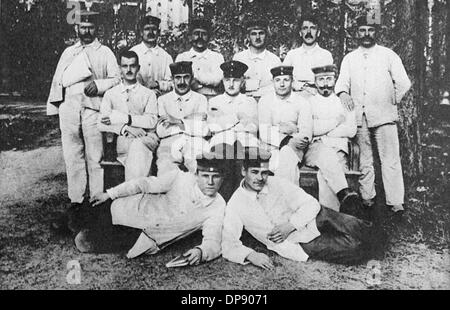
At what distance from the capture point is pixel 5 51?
4.92 meters

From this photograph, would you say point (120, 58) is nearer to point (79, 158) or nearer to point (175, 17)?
point (175, 17)

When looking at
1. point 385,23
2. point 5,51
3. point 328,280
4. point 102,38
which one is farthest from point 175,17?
point 328,280

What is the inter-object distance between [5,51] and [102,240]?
201cm

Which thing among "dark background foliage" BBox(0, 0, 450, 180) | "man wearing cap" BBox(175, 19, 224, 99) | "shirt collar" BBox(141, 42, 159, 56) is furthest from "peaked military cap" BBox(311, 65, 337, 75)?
"shirt collar" BBox(141, 42, 159, 56)

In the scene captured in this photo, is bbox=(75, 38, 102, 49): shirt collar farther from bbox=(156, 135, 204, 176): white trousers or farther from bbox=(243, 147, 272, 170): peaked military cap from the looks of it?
bbox=(243, 147, 272, 170): peaked military cap

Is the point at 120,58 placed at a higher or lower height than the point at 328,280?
higher

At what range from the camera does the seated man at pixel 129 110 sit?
15.3ft

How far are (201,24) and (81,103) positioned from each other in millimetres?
1328

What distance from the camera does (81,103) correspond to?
479cm

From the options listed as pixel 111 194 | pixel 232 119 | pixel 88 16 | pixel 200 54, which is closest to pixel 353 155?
pixel 232 119

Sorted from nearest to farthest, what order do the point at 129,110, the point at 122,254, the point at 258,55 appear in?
the point at 122,254 < the point at 129,110 < the point at 258,55

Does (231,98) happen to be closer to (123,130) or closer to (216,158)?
(216,158)

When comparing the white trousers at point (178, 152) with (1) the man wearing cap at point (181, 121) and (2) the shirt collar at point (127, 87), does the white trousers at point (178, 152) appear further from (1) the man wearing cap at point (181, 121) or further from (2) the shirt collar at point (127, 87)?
(2) the shirt collar at point (127, 87)
